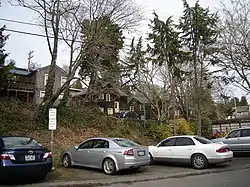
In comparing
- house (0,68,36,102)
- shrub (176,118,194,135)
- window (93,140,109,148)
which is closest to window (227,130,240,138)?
window (93,140,109,148)

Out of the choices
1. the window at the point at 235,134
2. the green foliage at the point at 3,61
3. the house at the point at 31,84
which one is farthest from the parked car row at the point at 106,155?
the house at the point at 31,84

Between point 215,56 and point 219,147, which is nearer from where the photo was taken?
point 219,147

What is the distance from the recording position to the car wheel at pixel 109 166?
12086 mm

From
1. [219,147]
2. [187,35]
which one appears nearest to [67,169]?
[219,147]

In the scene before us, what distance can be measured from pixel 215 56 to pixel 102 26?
1107 cm

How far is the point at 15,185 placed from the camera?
9648mm

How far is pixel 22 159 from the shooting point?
375 inches

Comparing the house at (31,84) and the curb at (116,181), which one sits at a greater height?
the house at (31,84)

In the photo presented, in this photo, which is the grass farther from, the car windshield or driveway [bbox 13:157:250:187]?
the car windshield

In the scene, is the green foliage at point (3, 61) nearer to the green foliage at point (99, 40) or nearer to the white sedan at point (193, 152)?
the green foliage at point (99, 40)

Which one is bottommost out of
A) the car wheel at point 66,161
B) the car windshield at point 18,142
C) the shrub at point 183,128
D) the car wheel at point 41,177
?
the car wheel at point 41,177

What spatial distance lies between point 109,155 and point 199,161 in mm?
4198

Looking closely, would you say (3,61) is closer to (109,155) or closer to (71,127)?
(71,127)

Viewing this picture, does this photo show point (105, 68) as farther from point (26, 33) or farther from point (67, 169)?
point (67, 169)
